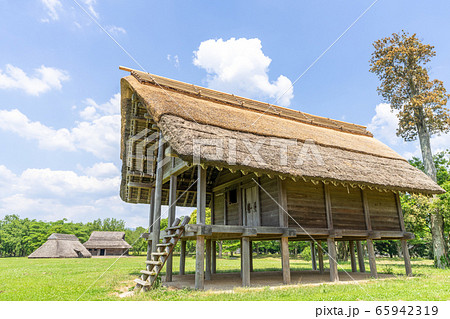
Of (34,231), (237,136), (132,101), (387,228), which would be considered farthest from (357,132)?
(34,231)

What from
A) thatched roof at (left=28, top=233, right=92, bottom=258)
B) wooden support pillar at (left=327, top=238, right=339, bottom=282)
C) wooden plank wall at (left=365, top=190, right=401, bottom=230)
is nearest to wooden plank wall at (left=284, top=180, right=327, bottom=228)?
wooden support pillar at (left=327, top=238, right=339, bottom=282)

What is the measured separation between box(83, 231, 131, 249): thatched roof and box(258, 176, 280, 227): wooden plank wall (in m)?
42.9

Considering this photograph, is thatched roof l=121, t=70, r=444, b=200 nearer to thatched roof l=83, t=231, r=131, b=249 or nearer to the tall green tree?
the tall green tree

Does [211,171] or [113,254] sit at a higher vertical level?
[211,171]

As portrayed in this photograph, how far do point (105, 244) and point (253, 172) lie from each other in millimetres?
44656

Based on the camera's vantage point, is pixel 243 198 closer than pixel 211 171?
Yes

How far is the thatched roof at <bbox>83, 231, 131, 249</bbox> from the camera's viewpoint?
44.9m

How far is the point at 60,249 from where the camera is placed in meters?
37.0

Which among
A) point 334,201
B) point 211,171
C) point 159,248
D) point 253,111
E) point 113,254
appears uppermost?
point 253,111

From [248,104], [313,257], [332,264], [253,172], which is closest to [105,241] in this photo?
[313,257]

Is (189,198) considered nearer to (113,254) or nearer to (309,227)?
(309,227)

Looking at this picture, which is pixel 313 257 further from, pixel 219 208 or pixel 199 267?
pixel 199 267

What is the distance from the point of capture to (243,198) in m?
10.5

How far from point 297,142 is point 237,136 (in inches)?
111
